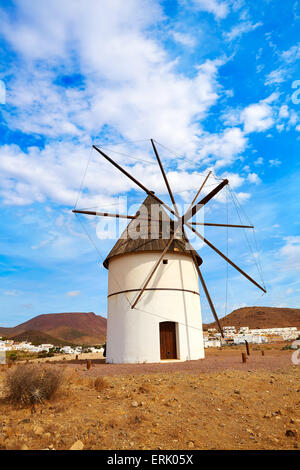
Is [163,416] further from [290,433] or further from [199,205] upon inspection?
[199,205]

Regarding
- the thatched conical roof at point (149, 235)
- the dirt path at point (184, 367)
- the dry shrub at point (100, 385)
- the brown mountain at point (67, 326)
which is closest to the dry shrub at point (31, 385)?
the dry shrub at point (100, 385)

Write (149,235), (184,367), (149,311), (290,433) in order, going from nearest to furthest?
(290,433), (184,367), (149,311), (149,235)

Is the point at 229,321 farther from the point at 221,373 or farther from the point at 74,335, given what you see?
the point at 221,373

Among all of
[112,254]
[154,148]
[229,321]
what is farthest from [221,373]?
[229,321]

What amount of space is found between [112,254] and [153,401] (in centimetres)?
1015

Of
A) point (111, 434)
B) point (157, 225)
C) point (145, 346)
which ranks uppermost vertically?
point (157, 225)

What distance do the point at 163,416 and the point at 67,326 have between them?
94733 millimetres

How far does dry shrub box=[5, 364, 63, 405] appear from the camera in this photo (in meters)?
6.35

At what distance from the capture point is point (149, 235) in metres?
15.9

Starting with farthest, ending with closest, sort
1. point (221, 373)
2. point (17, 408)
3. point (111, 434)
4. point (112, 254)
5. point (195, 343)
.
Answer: point (112, 254), point (195, 343), point (221, 373), point (17, 408), point (111, 434)

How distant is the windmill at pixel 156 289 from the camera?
47.0 feet

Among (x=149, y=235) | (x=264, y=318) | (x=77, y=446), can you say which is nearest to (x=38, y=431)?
(x=77, y=446)

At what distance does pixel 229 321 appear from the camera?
75.5 metres

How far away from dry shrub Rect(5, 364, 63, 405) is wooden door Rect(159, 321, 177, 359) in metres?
8.11
